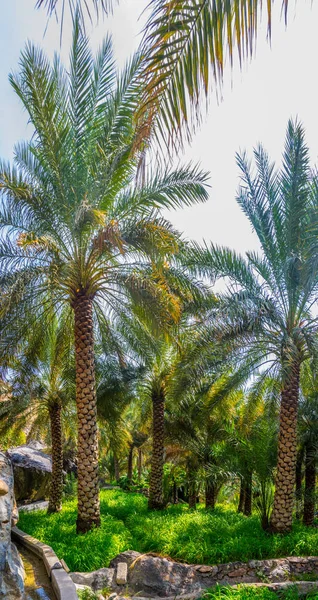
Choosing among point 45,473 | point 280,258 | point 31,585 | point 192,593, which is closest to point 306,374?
point 280,258

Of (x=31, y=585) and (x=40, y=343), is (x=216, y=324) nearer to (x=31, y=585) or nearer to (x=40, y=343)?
(x=40, y=343)

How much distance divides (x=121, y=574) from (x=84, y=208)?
709cm

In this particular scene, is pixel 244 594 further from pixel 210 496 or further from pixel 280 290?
pixel 210 496

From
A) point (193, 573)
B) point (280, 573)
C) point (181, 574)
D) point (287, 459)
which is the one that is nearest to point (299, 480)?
point (287, 459)

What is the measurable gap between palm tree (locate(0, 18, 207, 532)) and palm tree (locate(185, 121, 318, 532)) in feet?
6.11

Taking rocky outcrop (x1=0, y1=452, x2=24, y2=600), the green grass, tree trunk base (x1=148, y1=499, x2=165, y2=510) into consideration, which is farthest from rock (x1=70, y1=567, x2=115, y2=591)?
tree trunk base (x1=148, y1=499, x2=165, y2=510)

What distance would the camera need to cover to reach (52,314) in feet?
40.2

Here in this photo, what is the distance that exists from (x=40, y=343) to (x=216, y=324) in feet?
17.3

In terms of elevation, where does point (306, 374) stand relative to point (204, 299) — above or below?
below

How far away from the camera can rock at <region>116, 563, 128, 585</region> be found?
8.20m

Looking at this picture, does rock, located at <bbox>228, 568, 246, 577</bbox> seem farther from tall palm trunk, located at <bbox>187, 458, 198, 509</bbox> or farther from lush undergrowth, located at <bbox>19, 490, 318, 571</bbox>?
tall palm trunk, located at <bbox>187, 458, 198, 509</bbox>

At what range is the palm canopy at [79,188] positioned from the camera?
30.4 feet

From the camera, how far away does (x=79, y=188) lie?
10.1m

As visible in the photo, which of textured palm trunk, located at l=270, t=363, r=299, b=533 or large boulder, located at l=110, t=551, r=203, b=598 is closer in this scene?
large boulder, located at l=110, t=551, r=203, b=598
